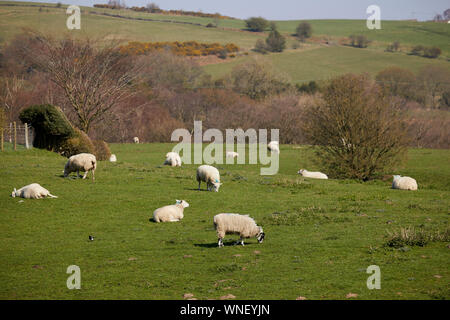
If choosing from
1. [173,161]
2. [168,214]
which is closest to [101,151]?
[173,161]

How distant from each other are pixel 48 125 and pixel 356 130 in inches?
854

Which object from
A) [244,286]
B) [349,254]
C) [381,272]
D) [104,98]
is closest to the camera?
[244,286]

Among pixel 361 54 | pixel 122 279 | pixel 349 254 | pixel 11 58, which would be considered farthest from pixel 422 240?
pixel 361 54

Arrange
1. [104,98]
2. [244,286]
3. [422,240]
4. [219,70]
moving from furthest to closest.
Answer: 1. [219,70]
2. [104,98]
3. [422,240]
4. [244,286]

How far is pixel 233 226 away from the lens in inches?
628

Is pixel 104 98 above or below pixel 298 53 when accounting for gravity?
below

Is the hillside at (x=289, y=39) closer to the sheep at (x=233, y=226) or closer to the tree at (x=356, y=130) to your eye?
the tree at (x=356, y=130)

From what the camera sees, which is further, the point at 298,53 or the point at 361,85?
the point at 298,53

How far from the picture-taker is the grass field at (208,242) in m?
12.6

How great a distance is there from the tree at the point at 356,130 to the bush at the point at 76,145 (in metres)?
15.7

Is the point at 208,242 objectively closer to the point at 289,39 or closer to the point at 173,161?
the point at 173,161
